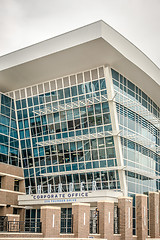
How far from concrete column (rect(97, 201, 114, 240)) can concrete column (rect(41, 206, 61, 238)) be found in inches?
176

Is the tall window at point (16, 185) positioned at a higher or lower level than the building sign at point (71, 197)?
higher

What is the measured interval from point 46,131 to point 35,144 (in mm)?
2197

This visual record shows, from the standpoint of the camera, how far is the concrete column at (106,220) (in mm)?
28609

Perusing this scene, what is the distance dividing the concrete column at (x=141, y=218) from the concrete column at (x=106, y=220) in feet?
15.8

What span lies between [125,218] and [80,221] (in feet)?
18.4

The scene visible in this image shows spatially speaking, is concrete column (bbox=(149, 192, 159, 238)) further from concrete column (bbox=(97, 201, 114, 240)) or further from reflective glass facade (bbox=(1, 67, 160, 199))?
concrete column (bbox=(97, 201, 114, 240))

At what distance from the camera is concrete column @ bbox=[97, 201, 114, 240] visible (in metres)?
28.6

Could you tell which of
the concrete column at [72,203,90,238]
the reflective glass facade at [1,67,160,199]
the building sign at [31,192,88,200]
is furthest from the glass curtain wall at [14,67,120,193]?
the concrete column at [72,203,90,238]

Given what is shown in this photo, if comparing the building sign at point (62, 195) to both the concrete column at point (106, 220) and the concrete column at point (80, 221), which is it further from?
the concrete column at point (80, 221)

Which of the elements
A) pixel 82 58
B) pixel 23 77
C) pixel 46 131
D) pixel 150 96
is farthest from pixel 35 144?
pixel 150 96

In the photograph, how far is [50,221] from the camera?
25.4m

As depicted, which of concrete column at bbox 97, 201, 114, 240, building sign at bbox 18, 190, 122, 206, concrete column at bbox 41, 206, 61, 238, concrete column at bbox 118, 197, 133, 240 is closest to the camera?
concrete column at bbox 41, 206, 61, 238

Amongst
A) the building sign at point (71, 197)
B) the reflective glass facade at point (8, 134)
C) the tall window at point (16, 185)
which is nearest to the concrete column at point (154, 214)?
the building sign at point (71, 197)

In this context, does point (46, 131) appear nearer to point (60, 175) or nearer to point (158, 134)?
point (60, 175)
